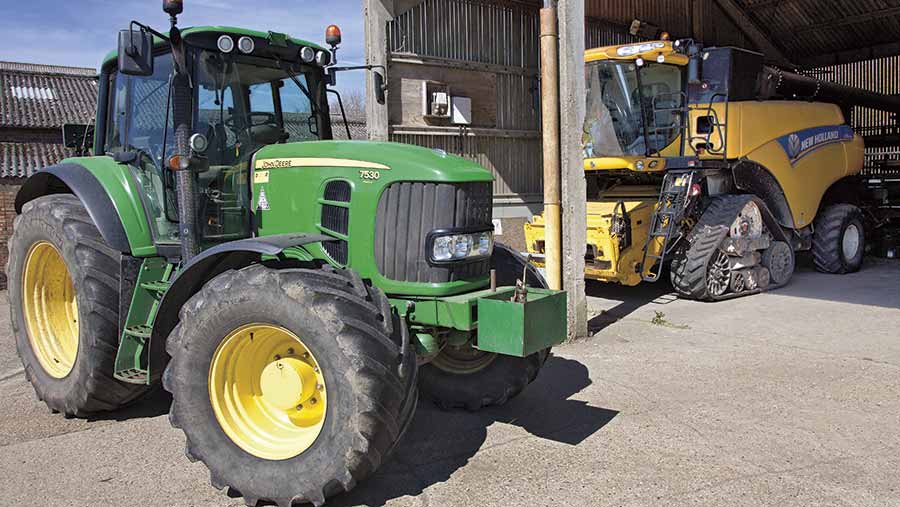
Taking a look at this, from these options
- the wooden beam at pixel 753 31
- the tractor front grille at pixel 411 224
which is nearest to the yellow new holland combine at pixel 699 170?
the wooden beam at pixel 753 31

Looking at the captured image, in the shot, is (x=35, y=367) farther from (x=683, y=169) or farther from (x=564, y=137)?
(x=683, y=169)

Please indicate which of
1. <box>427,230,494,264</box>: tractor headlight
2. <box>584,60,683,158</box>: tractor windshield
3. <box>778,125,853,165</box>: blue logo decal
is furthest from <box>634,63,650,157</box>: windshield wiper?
<box>427,230,494,264</box>: tractor headlight

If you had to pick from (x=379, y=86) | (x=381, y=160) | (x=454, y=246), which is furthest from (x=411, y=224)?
(x=379, y=86)

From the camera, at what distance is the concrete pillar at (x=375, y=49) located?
29.8 ft

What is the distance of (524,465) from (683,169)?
624 cm

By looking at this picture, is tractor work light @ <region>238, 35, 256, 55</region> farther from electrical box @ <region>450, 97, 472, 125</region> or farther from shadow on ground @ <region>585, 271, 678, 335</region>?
electrical box @ <region>450, 97, 472, 125</region>

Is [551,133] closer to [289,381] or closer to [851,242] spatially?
[289,381]

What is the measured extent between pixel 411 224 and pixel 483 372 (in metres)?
1.39

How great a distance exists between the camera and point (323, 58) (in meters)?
5.14

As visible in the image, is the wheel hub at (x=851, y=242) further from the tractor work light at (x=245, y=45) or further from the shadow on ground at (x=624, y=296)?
the tractor work light at (x=245, y=45)

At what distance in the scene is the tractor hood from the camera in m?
3.98

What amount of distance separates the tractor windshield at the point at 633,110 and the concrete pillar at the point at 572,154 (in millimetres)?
2875

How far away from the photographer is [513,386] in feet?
16.1

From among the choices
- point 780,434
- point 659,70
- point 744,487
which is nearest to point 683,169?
point 659,70
